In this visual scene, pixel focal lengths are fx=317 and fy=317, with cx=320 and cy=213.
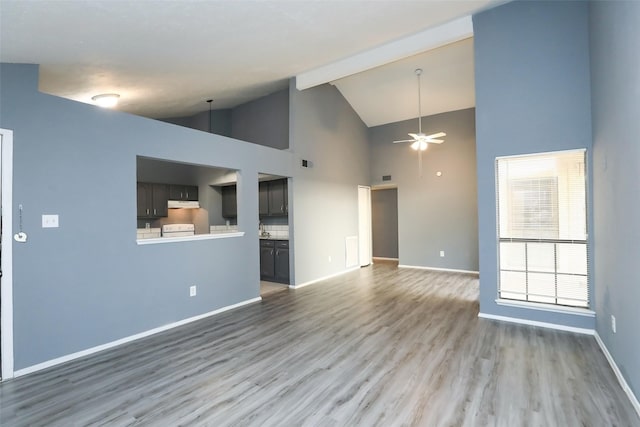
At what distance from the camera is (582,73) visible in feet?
11.5

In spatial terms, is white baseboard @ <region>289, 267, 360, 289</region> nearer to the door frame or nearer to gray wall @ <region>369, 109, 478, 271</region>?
gray wall @ <region>369, 109, 478, 271</region>

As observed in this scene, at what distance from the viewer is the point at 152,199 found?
715 cm

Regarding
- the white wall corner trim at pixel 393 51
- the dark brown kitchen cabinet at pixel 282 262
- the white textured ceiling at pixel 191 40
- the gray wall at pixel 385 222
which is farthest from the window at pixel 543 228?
the gray wall at pixel 385 222

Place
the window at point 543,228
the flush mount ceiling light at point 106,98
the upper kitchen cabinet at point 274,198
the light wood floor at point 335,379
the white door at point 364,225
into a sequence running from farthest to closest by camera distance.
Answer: the white door at point 364,225 < the upper kitchen cabinet at point 274,198 < the flush mount ceiling light at point 106,98 < the window at point 543,228 < the light wood floor at point 335,379

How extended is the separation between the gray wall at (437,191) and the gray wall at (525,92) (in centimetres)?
312

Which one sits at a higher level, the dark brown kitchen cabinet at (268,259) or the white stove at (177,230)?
the white stove at (177,230)

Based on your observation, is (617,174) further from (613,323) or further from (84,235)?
(84,235)

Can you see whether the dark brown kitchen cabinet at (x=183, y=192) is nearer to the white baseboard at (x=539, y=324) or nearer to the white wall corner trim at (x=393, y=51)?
the white wall corner trim at (x=393, y=51)

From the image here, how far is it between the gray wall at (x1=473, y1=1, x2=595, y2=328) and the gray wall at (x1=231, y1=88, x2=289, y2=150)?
11.6ft

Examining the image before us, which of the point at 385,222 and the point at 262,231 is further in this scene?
the point at 385,222

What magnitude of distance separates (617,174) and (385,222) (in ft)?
22.3

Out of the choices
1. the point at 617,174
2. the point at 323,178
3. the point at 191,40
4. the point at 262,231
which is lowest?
the point at 262,231

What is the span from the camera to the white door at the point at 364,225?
8086 millimetres

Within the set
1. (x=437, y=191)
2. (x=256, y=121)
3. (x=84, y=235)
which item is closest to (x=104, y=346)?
(x=84, y=235)
